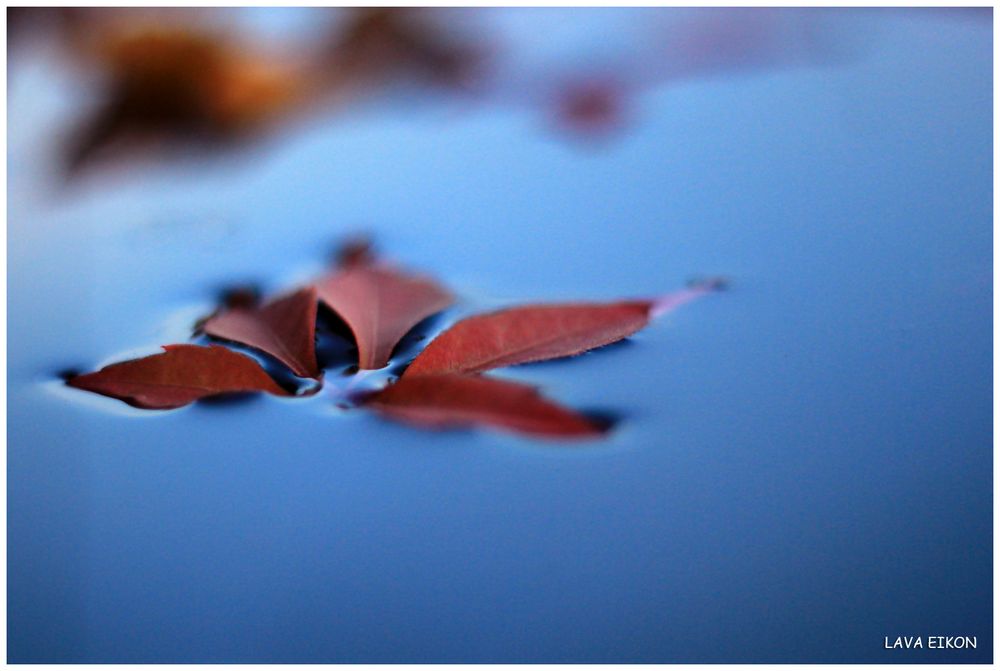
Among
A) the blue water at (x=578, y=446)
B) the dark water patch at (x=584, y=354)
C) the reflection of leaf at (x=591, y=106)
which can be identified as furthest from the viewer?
the reflection of leaf at (x=591, y=106)

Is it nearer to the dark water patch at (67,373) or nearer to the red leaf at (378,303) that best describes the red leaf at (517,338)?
the red leaf at (378,303)

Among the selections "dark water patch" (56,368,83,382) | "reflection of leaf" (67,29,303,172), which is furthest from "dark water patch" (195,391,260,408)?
"reflection of leaf" (67,29,303,172)

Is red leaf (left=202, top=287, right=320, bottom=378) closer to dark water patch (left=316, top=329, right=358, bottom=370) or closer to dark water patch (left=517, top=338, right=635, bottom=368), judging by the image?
dark water patch (left=316, top=329, right=358, bottom=370)

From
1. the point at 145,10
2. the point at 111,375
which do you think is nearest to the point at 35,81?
the point at 145,10

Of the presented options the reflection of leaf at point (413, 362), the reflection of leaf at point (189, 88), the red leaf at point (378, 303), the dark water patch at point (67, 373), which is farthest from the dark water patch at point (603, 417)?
the reflection of leaf at point (189, 88)

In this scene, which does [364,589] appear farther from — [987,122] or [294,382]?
[987,122]

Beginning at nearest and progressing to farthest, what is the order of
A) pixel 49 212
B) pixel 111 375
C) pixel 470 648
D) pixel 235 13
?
pixel 470 648
pixel 111 375
pixel 49 212
pixel 235 13
